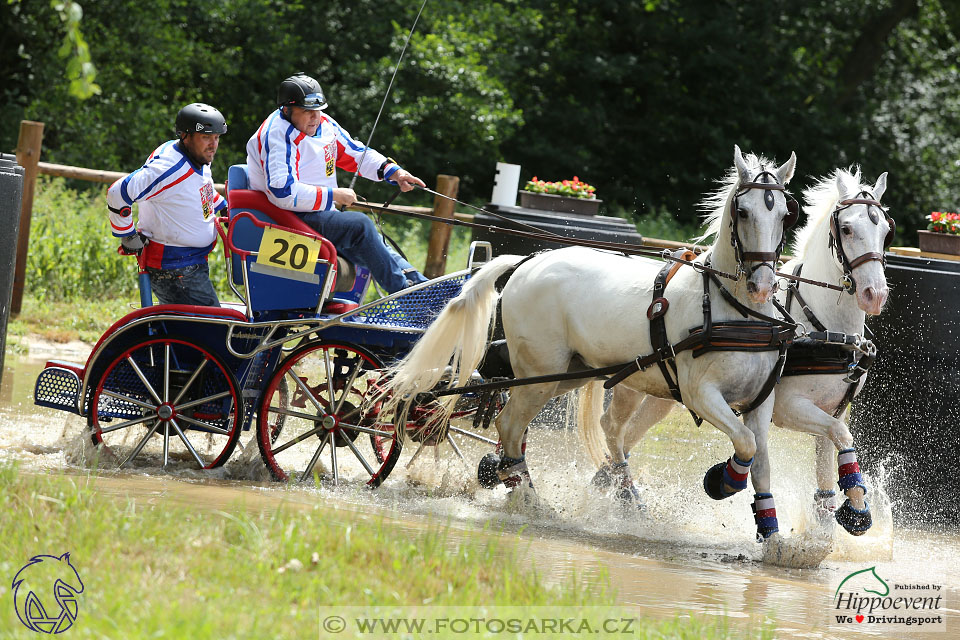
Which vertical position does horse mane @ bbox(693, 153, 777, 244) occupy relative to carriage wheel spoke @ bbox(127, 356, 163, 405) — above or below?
above

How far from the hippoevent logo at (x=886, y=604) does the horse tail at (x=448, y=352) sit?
7.60ft

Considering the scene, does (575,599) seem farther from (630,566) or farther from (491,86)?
(491,86)

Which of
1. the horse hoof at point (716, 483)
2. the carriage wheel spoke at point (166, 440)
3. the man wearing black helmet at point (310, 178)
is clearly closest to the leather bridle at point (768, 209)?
the horse hoof at point (716, 483)

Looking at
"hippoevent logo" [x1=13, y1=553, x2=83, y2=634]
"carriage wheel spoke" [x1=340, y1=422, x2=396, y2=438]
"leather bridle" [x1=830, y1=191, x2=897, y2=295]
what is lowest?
"hippoevent logo" [x1=13, y1=553, x2=83, y2=634]

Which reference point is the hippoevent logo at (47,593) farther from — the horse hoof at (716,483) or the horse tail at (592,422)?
the horse tail at (592,422)

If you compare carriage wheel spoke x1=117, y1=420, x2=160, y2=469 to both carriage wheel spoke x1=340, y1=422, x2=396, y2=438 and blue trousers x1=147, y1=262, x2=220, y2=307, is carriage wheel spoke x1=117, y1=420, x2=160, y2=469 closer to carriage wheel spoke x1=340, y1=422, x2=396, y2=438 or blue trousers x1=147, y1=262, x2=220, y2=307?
blue trousers x1=147, y1=262, x2=220, y2=307

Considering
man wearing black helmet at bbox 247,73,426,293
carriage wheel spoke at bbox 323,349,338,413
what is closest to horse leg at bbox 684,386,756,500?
man wearing black helmet at bbox 247,73,426,293

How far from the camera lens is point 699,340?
5574 mm

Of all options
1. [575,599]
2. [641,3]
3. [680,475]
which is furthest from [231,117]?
[575,599]

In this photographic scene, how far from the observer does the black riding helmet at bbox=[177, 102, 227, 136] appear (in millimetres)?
6305

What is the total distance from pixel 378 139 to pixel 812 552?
14953mm

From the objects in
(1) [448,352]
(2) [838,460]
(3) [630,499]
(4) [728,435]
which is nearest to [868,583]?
(2) [838,460]

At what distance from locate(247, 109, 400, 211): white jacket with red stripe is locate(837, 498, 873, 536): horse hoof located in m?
3.20

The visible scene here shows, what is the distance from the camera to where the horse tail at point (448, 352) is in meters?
6.24
